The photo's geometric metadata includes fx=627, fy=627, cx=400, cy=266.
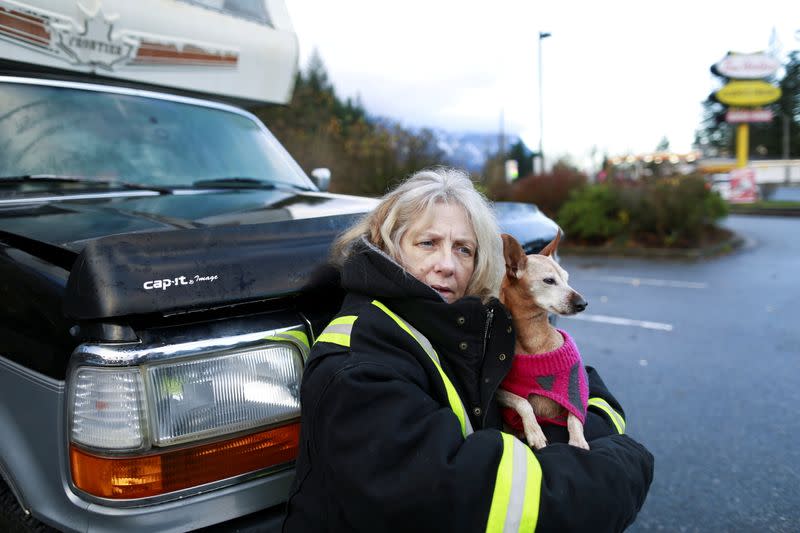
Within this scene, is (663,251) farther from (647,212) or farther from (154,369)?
(154,369)

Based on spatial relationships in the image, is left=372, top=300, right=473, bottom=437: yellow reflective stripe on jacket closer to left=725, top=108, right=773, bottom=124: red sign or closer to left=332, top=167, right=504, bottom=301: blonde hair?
left=332, top=167, right=504, bottom=301: blonde hair

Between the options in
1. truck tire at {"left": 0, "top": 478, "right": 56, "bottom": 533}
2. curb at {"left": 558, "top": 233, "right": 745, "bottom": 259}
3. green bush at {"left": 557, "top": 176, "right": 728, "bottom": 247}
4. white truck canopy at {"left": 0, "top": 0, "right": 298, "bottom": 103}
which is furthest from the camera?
green bush at {"left": 557, "top": 176, "right": 728, "bottom": 247}

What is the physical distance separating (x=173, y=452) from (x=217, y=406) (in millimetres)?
150

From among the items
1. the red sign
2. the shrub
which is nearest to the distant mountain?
the shrub

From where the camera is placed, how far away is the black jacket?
133cm

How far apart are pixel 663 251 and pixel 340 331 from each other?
14348mm

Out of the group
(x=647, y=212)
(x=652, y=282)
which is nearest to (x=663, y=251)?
(x=647, y=212)

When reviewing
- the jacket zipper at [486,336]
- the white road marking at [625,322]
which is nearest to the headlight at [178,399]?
the jacket zipper at [486,336]

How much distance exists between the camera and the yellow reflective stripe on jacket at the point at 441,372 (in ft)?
5.05

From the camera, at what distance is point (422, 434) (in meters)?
1.35

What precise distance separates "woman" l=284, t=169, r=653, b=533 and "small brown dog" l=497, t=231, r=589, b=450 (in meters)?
0.10

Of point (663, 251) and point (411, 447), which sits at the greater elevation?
point (411, 447)

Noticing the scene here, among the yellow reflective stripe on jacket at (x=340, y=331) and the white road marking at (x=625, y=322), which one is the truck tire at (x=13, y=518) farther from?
the white road marking at (x=625, y=322)

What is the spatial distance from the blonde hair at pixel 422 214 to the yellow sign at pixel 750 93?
141ft
